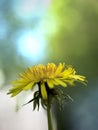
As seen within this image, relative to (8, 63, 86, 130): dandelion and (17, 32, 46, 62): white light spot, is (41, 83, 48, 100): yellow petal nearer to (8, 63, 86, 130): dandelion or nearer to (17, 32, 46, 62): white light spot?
(8, 63, 86, 130): dandelion

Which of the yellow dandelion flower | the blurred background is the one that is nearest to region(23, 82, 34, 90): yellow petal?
the yellow dandelion flower

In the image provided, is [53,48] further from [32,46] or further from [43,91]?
[43,91]

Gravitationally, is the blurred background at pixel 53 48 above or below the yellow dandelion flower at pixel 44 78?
above

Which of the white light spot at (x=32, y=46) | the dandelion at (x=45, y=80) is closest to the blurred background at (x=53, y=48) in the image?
the white light spot at (x=32, y=46)

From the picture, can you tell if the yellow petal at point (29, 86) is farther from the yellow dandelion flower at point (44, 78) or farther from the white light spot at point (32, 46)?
the white light spot at point (32, 46)

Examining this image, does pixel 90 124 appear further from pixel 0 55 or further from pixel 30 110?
pixel 0 55

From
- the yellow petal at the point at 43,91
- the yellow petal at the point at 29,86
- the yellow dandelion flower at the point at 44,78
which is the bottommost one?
the yellow petal at the point at 43,91

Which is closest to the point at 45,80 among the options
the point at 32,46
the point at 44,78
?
the point at 44,78

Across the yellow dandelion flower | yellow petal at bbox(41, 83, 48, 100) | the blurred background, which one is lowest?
yellow petal at bbox(41, 83, 48, 100)

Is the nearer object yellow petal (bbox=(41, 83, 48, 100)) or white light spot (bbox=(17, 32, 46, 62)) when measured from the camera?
yellow petal (bbox=(41, 83, 48, 100))
